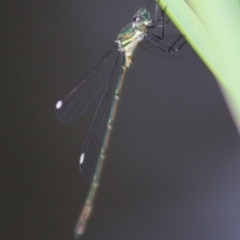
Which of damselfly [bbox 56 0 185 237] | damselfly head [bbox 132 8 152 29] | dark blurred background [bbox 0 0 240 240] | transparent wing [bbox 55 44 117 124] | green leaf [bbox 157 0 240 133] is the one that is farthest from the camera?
dark blurred background [bbox 0 0 240 240]

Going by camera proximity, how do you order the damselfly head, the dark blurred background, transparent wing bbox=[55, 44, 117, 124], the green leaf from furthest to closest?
1. the dark blurred background
2. transparent wing bbox=[55, 44, 117, 124]
3. the damselfly head
4. the green leaf

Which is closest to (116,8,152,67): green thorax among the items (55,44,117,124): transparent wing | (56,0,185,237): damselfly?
(56,0,185,237): damselfly

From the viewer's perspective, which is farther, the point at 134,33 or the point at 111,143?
the point at 111,143

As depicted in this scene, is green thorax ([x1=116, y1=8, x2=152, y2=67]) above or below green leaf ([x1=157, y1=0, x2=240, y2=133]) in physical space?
above

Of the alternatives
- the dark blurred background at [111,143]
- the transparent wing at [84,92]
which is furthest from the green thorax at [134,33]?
the dark blurred background at [111,143]

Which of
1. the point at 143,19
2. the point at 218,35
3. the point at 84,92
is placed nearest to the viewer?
the point at 218,35

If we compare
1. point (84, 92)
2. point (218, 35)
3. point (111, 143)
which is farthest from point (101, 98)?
A: point (218, 35)

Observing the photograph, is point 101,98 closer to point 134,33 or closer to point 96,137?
point 96,137

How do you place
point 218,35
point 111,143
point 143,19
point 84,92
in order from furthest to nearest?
point 111,143, point 84,92, point 143,19, point 218,35

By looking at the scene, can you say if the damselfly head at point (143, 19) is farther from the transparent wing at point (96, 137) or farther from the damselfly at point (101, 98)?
the transparent wing at point (96, 137)

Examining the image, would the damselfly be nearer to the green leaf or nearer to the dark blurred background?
the dark blurred background
